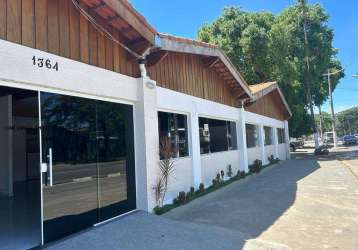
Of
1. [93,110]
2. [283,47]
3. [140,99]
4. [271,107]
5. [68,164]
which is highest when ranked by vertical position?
[283,47]

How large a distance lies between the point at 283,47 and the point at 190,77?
21280 mm

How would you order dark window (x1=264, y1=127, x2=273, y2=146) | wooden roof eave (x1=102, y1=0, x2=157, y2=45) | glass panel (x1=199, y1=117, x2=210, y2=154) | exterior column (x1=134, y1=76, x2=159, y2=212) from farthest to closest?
dark window (x1=264, y1=127, x2=273, y2=146), glass panel (x1=199, y1=117, x2=210, y2=154), exterior column (x1=134, y1=76, x2=159, y2=212), wooden roof eave (x1=102, y1=0, x2=157, y2=45)

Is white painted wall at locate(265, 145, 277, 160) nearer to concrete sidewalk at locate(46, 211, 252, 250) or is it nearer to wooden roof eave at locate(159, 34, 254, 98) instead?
wooden roof eave at locate(159, 34, 254, 98)

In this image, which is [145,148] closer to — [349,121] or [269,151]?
[269,151]

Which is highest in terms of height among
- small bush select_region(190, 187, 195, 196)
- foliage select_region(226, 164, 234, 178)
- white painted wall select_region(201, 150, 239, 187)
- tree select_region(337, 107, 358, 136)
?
tree select_region(337, 107, 358, 136)

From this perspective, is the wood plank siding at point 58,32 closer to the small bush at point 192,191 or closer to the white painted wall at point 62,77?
the white painted wall at point 62,77

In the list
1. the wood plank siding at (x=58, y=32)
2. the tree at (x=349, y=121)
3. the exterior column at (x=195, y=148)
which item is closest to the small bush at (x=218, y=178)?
the exterior column at (x=195, y=148)

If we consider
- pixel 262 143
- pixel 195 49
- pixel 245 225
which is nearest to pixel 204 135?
pixel 195 49

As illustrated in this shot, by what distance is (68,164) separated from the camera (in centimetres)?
630

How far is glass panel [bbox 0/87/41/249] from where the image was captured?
254 inches

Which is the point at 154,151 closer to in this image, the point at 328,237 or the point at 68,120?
the point at 68,120

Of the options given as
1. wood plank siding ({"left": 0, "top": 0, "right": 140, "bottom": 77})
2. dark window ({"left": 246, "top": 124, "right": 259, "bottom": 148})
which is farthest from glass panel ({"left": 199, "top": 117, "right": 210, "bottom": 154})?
dark window ({"left": 246, "top": 124, "right": 259, "bottom": 148})

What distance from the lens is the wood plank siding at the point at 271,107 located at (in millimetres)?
20775

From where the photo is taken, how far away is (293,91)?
32562mm
